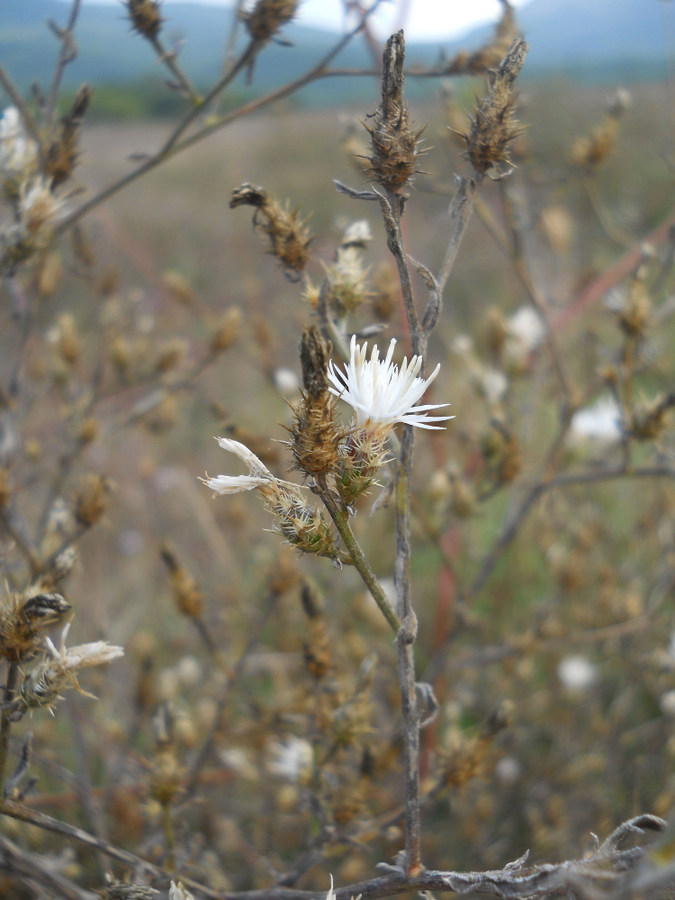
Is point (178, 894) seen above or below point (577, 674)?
below

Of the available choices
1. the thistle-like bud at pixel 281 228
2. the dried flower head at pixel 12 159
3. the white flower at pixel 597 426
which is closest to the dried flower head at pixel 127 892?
Result: the thistle-like bud at pixel 281 228

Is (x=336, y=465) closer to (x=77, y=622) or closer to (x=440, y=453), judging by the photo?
(x=440, y=453)

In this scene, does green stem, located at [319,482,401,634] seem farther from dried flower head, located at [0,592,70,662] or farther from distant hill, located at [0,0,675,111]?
distant hill, located at [0,0,675,111]

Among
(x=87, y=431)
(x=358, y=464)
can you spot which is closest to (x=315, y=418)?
(x=358, y=464)

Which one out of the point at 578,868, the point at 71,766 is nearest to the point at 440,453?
the point at 578,868

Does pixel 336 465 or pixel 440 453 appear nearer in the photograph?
pixel 336 465

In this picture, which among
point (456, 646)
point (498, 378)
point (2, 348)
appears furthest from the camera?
point (2, 348)

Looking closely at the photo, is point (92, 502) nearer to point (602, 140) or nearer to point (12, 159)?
point (12, 159)
